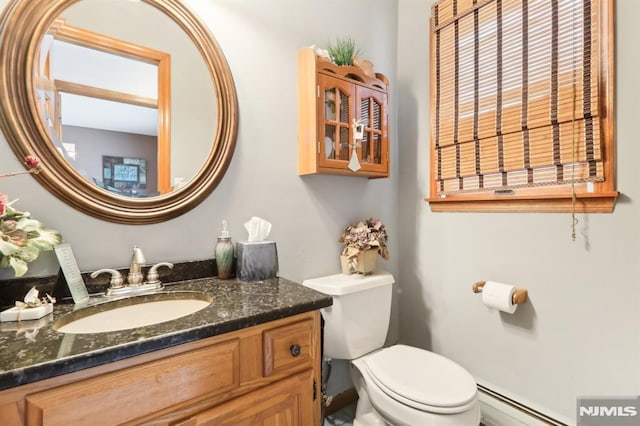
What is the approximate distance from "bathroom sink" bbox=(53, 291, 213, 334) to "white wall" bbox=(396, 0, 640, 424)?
4.27 ft

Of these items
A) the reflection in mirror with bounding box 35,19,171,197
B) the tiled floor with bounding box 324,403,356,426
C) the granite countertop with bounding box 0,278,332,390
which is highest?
the reflection in mirror with bounding box 35,19,171,197

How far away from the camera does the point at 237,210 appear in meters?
1.31

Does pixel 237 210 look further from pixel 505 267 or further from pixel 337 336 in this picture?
pixel 505 267

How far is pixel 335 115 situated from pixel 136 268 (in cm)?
105

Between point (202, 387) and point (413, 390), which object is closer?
point (202, 387)

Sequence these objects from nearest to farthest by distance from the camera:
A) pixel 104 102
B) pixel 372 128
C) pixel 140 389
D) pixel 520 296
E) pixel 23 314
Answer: pixel 140 389
pixel 23 314
pixel 104 102
pixel 520 296
pixel 372 128

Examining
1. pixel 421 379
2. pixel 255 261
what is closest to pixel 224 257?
pixel 255 261

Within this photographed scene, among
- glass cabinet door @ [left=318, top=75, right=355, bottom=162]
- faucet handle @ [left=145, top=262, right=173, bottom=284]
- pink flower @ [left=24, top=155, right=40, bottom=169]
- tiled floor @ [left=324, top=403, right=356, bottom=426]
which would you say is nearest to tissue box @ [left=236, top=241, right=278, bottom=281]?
faucet handle @ [left=145, top=262, right=173, bottom=284]

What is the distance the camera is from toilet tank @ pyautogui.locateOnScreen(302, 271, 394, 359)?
54.6 inches

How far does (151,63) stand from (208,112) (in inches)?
10.1

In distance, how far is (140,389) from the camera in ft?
2.16

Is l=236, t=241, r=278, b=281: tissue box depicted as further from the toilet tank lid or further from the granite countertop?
the toilet tank lid

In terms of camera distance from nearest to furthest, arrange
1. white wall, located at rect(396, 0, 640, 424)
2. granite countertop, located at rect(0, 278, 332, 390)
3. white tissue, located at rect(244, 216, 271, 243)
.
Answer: granite countertop, located at rect(0, 278, 332, 390), white wall, located at rect(396, 0, 640, 424), white tissue, located at rect(244, 216, 271, 243)

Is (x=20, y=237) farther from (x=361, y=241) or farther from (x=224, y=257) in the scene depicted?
(x=361, y=241)
